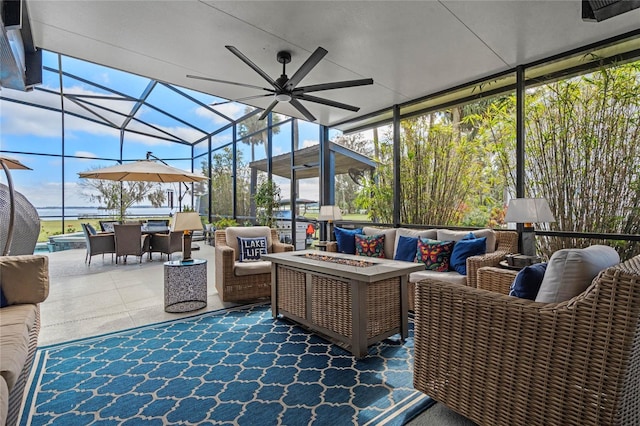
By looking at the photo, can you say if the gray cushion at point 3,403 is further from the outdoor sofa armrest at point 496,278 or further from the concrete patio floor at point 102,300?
the outdoor sofa armrest at point 496,278

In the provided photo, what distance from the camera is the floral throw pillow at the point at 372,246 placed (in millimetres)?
4246

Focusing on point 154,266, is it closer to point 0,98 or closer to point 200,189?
point 200,189

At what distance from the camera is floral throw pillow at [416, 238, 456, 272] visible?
353cm

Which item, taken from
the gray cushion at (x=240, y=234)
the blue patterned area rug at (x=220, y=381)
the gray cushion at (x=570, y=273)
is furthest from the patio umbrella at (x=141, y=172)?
the gray cushion at (x=570, y=273)

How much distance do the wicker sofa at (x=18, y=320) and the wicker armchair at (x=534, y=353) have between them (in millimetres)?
1911

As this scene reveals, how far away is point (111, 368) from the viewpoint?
2.33 m

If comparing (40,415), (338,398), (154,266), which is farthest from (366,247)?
(154,266)

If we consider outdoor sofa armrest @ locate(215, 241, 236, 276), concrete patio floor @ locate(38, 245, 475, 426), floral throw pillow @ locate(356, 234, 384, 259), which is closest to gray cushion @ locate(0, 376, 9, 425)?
concrete patio floor @ locate(38, 245, 475, 426)

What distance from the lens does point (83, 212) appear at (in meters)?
9.54

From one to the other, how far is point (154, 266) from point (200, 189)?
16.6 ft

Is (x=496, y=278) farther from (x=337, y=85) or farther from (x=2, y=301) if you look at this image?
(x=2, y=301)

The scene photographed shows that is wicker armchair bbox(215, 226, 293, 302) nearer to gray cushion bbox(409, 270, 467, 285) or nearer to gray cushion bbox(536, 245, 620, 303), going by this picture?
gray cushion bbox(409, 270, 467, 285)

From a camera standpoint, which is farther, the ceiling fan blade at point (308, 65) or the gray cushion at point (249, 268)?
the gray cushion at point (249, 268)

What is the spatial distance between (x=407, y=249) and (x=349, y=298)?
5.22 feet
